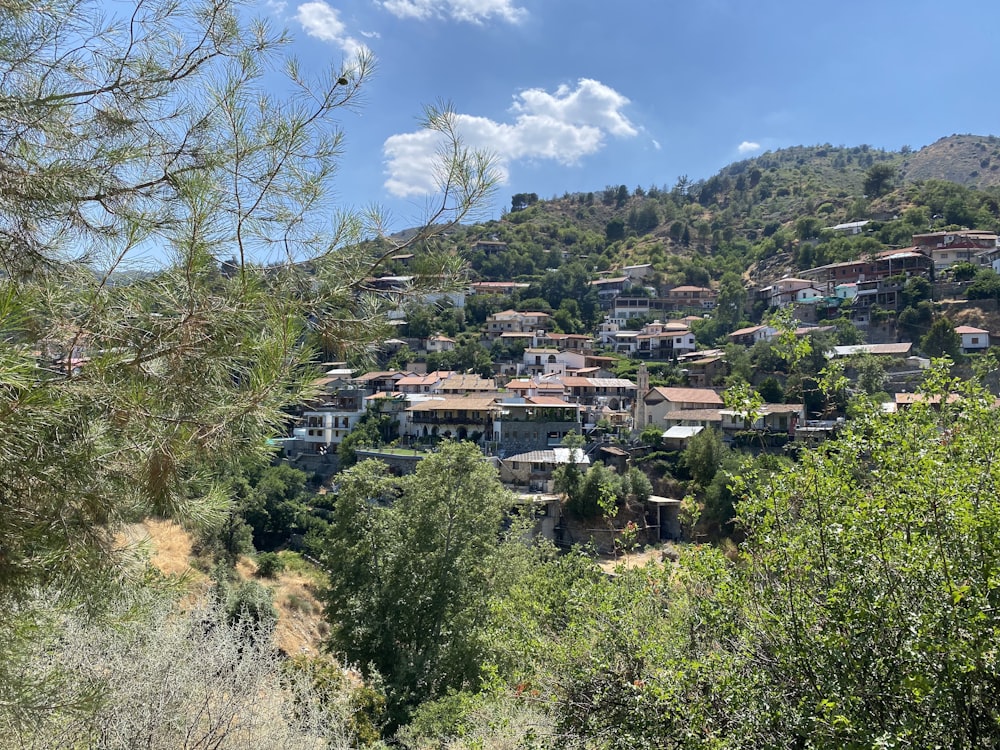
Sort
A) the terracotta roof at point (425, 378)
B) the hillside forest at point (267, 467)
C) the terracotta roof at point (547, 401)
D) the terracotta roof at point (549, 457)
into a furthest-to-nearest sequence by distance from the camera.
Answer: the terracotta roof at point (425, 378), the terracotta roof at point (547, 401), the terracotta roof at point (549, 457), the hillside forest at point (267, 467)

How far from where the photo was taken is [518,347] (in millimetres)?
36125

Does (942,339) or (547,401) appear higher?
(942,339)

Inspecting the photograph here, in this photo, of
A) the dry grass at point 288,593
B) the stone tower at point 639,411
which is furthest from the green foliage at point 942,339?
the dry grass at point 288,593

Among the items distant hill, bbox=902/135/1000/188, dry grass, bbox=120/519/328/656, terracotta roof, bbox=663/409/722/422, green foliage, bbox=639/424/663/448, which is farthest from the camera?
distant hill, bbox=902/135/1000/188

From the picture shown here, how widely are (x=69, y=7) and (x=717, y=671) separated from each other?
14.3ft

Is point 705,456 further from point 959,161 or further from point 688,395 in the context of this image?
point 959,161

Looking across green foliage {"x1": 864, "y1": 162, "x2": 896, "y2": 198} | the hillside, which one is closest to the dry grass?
the hillside

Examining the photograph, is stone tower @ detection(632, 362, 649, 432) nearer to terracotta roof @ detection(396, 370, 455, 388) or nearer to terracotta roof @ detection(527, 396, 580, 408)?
terracotta roof @ detection(527, 396, 580, 408)

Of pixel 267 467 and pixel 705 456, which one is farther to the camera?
pixel 705 456

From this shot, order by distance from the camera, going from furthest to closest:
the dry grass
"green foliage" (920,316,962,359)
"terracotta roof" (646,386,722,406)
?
1. "green foliage" (920,316,962,359)
2. "terracotta roof" (646,386,722,406)
3. the dry grass

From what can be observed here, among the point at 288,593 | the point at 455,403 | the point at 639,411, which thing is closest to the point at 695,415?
the point at 639,411

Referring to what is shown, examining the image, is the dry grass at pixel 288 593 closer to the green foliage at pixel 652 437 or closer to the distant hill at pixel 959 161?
the green foliage at pixel 652 437

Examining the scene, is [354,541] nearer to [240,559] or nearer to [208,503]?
[208,503]

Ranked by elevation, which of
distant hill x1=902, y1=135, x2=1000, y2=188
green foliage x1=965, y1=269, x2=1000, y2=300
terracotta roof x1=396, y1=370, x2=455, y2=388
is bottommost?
terracotta roof x1=396, y1=370, x2=455, y2=388
